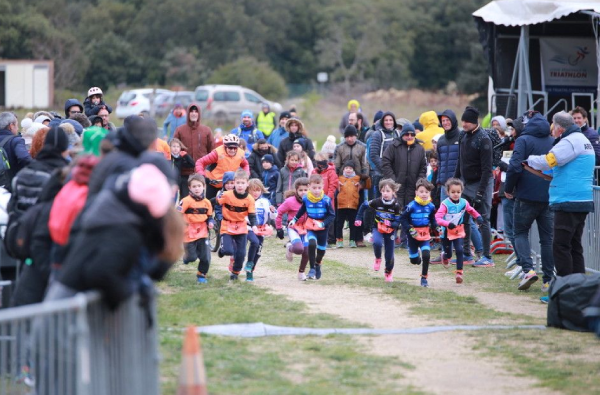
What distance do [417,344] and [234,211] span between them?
3909 mm

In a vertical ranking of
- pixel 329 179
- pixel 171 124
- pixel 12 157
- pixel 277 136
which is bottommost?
pixel 329 179

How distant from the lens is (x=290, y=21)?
68.9 meters

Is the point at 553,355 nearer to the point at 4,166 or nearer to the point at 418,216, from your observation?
the point at 418,216

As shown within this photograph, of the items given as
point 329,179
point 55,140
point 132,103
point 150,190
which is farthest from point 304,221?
point 132,103

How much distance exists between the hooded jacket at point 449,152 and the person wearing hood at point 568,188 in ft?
12.1

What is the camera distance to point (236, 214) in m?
12.2

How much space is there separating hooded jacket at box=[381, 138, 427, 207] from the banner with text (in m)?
6.18

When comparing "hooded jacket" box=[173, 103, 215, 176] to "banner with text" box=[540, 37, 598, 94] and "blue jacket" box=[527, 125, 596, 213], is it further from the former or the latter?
"banner with text" box=[540, 37, 598, 94]

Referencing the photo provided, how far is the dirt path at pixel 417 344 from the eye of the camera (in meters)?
7.67

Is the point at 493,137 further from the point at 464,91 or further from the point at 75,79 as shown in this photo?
the point at 75,79

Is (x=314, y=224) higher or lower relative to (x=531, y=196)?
lower

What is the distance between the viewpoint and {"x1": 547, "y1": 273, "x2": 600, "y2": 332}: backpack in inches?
380

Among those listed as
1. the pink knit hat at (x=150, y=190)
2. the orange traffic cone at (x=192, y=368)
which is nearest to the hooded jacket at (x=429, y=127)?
the pink knit hat at (x=150, y=190)

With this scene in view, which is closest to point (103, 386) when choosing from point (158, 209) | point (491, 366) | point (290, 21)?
point (158, 209)
